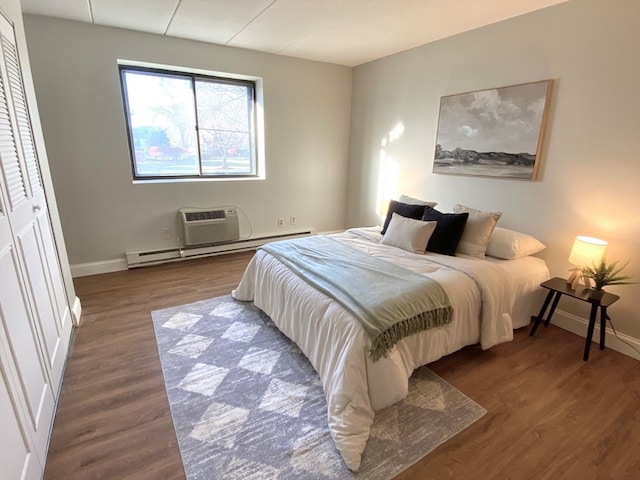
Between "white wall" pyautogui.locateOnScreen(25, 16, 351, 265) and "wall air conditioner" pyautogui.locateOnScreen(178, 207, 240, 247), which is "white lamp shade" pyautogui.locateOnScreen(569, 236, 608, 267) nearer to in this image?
"white wall" pyautogui.locateOnScreen(25, 16, 351, 265)

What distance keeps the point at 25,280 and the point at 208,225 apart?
2.27 meters

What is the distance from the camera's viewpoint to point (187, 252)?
12.7 ft

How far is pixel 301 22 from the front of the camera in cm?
289

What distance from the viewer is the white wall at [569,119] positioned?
2188mm

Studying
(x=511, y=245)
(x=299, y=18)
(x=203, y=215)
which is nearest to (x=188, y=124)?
(x=203, y=215)

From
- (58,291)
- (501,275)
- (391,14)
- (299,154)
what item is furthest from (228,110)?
(501,275)

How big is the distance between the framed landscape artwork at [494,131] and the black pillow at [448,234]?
0.67 m

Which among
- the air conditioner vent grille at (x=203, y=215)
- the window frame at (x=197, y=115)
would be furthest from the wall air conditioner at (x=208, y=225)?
the window frame at (x=197, y=115)

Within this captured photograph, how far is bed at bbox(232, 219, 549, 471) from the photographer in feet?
5.18

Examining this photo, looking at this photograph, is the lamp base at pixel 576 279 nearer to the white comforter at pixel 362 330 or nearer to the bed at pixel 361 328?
the bed at pixel 361 328

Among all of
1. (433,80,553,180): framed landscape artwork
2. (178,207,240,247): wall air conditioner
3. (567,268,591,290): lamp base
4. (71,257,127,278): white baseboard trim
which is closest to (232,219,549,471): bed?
(567,268,591,290): lamp base

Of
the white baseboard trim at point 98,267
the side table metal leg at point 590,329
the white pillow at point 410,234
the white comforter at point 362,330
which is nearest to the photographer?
the white comforter at point 362,330

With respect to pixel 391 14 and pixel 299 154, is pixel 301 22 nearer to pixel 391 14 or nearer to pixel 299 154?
pixel 391 14

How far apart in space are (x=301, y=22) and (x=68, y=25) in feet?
6.94
